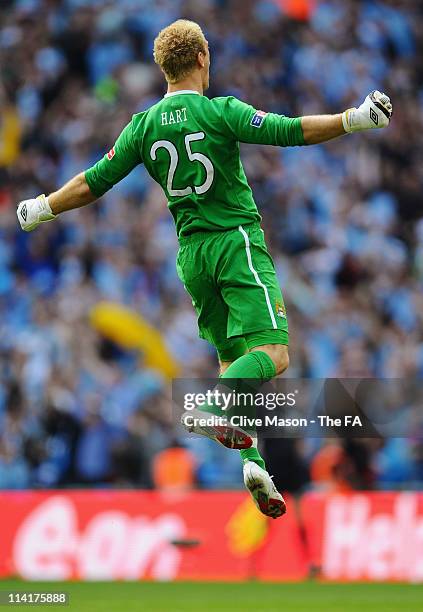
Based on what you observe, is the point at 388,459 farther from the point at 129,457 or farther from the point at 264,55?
the point at 264,55

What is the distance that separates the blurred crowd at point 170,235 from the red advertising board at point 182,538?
355mm

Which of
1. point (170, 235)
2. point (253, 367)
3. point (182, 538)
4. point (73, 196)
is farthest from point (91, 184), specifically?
point (170, 235)

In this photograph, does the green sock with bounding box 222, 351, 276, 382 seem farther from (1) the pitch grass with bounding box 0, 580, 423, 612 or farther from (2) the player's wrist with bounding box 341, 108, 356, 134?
(1) the pitch grass with bounding box 0, 580, 423, 612

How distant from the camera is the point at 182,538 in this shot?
14414 millimetres

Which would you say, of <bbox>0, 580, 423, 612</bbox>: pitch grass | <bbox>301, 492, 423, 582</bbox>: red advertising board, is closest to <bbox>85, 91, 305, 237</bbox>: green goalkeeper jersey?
<bbox>0, 580, 423, 612</bbox>: pitch grass

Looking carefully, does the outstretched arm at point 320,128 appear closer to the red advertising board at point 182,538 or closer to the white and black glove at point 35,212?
the white and black glove at point 35,212

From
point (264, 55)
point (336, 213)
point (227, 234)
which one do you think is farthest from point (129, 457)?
point (227, 234)

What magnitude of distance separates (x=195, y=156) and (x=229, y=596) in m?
6.67

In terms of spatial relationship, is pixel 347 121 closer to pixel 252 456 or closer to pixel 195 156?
pixel 195 156

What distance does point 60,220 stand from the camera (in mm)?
17188

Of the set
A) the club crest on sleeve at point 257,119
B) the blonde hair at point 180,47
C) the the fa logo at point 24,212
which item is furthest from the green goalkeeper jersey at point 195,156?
the the fa logo at point 24,212

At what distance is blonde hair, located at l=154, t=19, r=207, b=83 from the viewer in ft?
23.9

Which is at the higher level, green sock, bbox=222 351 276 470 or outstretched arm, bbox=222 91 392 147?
outstretched arm, bbox=222 91 392 147

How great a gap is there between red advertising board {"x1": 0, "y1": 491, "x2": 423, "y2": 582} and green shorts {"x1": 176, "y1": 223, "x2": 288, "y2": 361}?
6.96 metres
